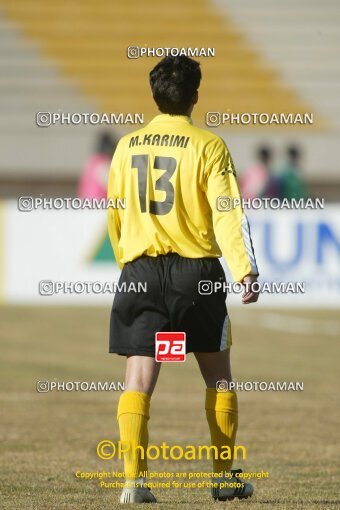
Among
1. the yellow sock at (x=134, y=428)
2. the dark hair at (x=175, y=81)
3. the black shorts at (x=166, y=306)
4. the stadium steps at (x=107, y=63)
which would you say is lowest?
the yellow sock at (x=134, y=428)

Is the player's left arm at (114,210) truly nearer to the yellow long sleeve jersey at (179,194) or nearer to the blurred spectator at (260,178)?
the yellow long sleeve jersey at (179,194)

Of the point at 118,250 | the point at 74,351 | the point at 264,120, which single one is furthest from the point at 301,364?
the point at 118,250

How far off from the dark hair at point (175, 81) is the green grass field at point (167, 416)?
1618 millimetres

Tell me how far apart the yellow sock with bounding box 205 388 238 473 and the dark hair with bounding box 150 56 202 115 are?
1185 millimetres

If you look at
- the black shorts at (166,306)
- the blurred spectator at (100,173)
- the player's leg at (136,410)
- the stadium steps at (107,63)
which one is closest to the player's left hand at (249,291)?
the black shorts at (166,306)

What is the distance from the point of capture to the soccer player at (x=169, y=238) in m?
5.26

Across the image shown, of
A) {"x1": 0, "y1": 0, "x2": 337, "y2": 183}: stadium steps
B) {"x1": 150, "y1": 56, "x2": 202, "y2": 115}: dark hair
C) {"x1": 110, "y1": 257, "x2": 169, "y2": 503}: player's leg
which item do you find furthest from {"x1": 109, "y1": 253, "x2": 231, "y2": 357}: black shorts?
{"x1": 0, "y1": 0, "x2": 337, "y2": 183}: stadium steps

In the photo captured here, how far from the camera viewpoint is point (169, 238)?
5.34m

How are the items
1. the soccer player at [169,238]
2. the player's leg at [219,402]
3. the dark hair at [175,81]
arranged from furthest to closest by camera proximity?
the player's leg at [219,402] < the dark hair at [175,81] < the soccer player at [169,238]

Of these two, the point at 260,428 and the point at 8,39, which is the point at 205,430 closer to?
the point at 260,428

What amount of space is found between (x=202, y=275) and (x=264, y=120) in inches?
70.9

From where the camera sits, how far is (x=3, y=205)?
18.1 m

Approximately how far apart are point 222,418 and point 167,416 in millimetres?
3402

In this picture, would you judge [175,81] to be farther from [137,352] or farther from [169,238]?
[137,352]
